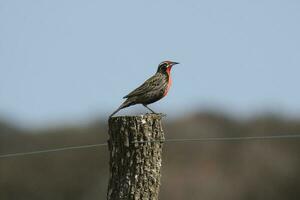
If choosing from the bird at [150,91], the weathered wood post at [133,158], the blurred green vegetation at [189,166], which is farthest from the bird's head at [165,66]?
the blurred green vegetation at [189,166]

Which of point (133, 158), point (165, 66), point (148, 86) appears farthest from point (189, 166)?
point (133, 158)

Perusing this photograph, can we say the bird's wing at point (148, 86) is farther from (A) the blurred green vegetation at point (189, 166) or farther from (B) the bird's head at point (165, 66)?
(A) the blurred green vegetation at point (189, 166)

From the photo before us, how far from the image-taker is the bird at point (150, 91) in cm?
1717

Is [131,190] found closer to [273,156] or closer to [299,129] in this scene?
[273,156]

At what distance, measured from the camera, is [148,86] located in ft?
57.4

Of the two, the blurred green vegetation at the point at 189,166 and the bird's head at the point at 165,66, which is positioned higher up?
the bird's head at the point at 165,66

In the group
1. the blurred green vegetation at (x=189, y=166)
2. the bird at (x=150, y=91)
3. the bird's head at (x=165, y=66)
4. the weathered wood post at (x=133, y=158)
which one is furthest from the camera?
the blurred green vegetation at (x=189, y=166)

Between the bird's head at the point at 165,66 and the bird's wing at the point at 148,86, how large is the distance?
592 mm

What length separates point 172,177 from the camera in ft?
112

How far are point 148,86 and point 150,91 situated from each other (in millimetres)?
135

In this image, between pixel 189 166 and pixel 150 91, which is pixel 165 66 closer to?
pixel 150 91

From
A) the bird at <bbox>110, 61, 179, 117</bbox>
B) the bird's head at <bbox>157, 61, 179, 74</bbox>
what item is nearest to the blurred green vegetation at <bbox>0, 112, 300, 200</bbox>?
the bird's head at <bbox>157, 61, 179, 74</bbox>

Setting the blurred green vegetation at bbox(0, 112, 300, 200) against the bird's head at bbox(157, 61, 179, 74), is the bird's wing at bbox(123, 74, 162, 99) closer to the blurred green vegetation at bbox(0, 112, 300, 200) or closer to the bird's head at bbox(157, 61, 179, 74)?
the bird's head at bbox(157, 61, 179, 74)

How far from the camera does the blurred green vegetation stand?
34.5 m
